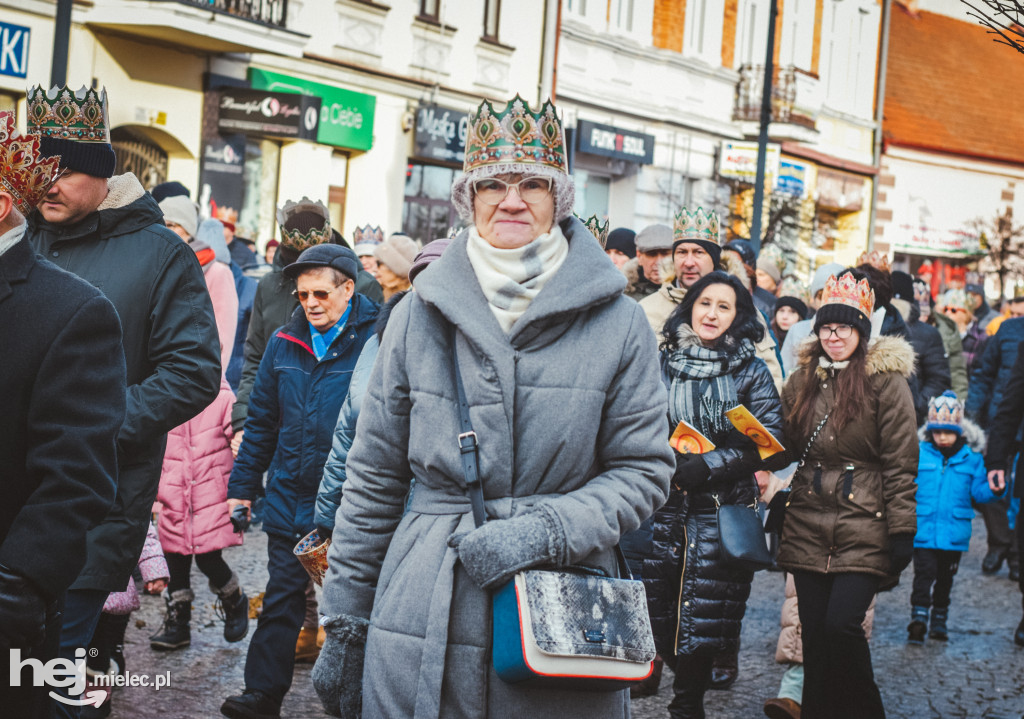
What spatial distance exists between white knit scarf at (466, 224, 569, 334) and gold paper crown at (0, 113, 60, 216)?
1.15 metres

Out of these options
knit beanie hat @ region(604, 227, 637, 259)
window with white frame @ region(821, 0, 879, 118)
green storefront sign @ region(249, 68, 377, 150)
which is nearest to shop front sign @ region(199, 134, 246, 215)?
green storefront sign @ region(249, 68, 377, 150)

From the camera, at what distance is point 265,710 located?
5.90 meters

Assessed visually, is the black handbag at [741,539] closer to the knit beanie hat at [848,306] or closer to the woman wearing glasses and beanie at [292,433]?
the knit beanie hat at [848,306]

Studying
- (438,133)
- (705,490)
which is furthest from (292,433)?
(438,133)

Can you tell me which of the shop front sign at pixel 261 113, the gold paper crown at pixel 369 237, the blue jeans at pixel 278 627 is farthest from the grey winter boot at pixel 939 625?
→ the shop front sign at pixel 261 113

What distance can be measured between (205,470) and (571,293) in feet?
14.4

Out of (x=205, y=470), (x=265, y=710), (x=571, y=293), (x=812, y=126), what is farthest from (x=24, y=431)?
(x=812, y=126)

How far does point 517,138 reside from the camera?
3.48m

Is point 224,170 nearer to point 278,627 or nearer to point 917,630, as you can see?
point 917,630

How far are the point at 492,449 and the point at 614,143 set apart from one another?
23429 millimetres

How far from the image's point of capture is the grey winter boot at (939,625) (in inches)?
344

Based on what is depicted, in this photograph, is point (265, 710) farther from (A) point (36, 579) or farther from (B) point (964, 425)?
(B) point (964, 425)

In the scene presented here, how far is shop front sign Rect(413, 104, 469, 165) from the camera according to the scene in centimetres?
2230

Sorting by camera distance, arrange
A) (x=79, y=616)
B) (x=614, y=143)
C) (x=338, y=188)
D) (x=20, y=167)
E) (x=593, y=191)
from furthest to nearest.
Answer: (x=593, y=191), (x=614, y=143), (x=338, y=188), (x=79, y=616), (x=20, y=167)
